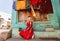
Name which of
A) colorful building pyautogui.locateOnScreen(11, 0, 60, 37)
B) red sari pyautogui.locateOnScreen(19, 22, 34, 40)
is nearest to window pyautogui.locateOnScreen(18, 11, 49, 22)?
colorful building pyautogui.locateOnScreen(11, 0, 60, 37)

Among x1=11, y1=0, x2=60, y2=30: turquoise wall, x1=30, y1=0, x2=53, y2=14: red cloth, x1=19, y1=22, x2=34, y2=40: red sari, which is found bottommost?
x1=19, y1=22, x2=34, y2=40: red sari

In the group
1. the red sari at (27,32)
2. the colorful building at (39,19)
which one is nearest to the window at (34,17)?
the colorful building at (39,19)

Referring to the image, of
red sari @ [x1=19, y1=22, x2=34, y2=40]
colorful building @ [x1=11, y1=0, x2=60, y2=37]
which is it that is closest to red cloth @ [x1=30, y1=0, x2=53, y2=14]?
colorful building @ [x1=11, y1=0, x2=60, y2=37]

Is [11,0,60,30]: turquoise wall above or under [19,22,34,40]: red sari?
above

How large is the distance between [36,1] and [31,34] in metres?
0.47

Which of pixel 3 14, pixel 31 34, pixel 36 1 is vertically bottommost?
pixel 31 34

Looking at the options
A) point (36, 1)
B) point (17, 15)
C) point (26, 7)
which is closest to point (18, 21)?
point (17, 15)

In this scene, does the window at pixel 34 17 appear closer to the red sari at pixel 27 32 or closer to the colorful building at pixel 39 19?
the colorful building at pixel 39 19

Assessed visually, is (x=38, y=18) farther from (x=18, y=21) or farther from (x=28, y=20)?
(x=18, y=21)

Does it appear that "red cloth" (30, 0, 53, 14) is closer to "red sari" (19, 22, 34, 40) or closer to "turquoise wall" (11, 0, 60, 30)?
"turquoise wall" (11, 0, 60, 30)

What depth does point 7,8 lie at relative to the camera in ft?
6.89

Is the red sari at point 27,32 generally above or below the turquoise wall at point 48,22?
below

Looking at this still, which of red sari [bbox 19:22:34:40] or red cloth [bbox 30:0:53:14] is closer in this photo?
red sari [bbox 19:22:34:40]

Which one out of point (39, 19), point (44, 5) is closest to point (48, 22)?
point (39, 19)
